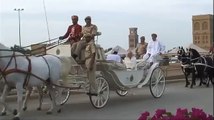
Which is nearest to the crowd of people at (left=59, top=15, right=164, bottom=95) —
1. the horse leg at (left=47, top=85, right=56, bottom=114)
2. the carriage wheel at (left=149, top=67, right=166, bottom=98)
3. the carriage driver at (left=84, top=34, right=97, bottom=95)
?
the carriage driver at (left=84, top=34, right=97, bottom=95)

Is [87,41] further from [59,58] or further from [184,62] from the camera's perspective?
[184,62]

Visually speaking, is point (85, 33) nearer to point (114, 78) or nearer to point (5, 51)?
point (114, 78)

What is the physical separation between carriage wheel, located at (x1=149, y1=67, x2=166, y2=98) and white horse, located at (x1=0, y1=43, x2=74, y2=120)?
13.4 ft

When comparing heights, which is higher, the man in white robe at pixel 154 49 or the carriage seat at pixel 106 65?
the man in white robe at pixel 154 49

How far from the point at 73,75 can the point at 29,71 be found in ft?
6.44

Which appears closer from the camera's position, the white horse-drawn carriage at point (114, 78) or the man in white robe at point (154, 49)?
the white horse-drawn carriage at point (114, 78)

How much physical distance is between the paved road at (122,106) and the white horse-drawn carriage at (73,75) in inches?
14.6

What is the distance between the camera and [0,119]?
10938 millimetres

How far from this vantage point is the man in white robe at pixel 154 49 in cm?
1602

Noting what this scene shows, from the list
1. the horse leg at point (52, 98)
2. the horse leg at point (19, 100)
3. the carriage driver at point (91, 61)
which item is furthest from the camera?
the carriage driver at point (91, 61)

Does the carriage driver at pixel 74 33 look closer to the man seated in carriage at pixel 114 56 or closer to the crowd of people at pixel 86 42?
the crowd of people at pixel 86 42

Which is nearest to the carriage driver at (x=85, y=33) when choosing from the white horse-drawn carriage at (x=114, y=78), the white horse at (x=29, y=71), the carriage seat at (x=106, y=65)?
the white horse-drawn carriage at (x=114, y=78)

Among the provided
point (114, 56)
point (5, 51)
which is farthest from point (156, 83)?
point (5, 51)

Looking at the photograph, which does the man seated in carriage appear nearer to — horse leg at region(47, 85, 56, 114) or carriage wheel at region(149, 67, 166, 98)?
carriage wheel at region(149, 67, 166, 98)
